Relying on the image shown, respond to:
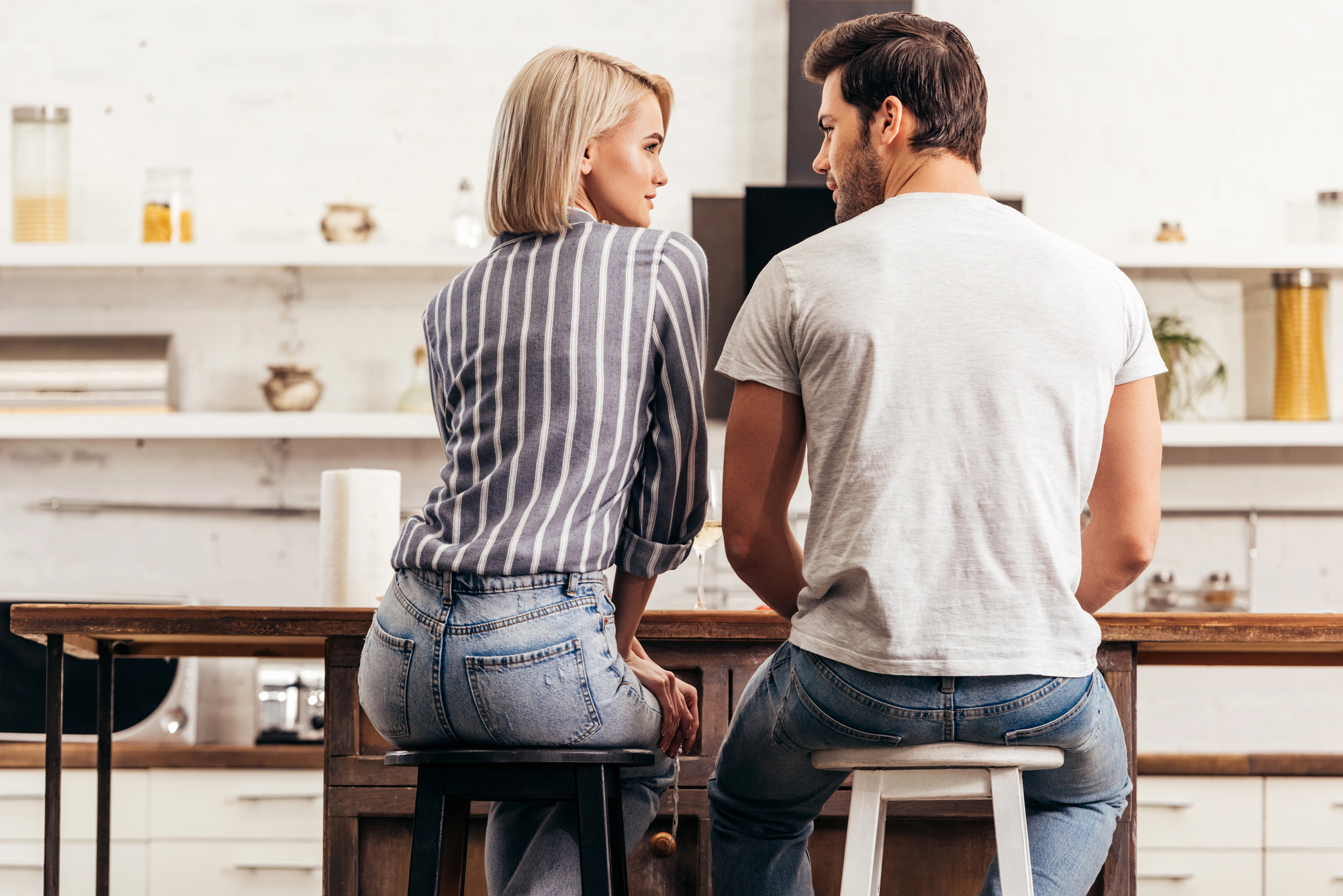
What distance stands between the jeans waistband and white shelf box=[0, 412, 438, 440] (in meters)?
1.99

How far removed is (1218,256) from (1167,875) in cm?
162

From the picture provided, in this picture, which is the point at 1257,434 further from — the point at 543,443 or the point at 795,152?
the point at 543,443

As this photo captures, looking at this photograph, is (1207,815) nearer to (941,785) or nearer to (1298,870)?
(1298,870)

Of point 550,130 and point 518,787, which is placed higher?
point 550,130

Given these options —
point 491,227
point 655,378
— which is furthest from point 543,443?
point 491,227

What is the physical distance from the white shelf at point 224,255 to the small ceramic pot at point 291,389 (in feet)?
0.97

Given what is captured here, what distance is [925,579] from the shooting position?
3.55 ft

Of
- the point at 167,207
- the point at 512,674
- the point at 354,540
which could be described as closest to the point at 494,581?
the point at 512,674

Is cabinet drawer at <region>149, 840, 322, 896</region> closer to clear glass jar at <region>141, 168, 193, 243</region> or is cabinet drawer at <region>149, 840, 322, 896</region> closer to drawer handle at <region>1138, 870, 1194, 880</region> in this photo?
clear glass jar at <region>141, 168, 193, 243</region>

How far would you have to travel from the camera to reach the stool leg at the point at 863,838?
1.16 m

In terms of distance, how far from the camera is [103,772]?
6.53 ft


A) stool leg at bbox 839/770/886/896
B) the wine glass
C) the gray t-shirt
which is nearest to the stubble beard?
the gray t-shirt

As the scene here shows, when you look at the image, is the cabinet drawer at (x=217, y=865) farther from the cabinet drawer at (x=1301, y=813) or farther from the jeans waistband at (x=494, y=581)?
the cabinet drawer at (x=1301, y=813)

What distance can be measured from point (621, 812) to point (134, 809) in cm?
207
